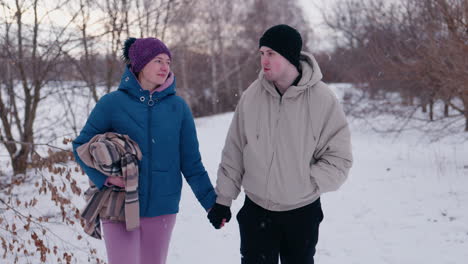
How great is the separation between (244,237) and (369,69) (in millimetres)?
11196

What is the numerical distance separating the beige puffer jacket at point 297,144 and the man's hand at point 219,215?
Answer: 7.8 inches

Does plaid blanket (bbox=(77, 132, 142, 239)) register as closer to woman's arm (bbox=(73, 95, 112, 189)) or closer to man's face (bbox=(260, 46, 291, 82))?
woman's arm (bbox=(73, 95, 112, 189))

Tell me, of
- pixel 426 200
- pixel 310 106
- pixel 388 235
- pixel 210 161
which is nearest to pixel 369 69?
pixel 210 161

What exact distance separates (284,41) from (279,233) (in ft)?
3.41

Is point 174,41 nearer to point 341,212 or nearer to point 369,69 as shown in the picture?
point 369,69

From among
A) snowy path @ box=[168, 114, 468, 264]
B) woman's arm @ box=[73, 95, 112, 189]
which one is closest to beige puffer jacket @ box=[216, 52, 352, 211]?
woman's arm @ box=[73, 95, 112, 189]

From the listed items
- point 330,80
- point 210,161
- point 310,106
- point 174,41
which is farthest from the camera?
point 330,80

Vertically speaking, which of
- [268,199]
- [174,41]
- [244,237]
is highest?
[174,41]

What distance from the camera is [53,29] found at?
5.62 m

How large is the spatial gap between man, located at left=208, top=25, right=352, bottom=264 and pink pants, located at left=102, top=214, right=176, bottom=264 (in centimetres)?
30

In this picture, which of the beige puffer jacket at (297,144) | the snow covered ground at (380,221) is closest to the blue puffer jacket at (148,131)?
the beige puffer jacket at (297,144)

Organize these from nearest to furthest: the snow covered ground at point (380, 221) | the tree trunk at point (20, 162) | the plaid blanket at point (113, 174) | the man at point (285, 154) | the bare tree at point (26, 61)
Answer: the plaid blanket at point (113, 174) → the man at point (285, 154) → the snow covered ground at point (380, 221) → the bare tree at point (26, 61) → the tree trunk at point (20, 162)

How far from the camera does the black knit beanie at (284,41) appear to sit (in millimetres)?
2133

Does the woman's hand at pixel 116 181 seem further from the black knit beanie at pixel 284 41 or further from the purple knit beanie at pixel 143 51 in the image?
the black knit beanie at pixel 284 41
